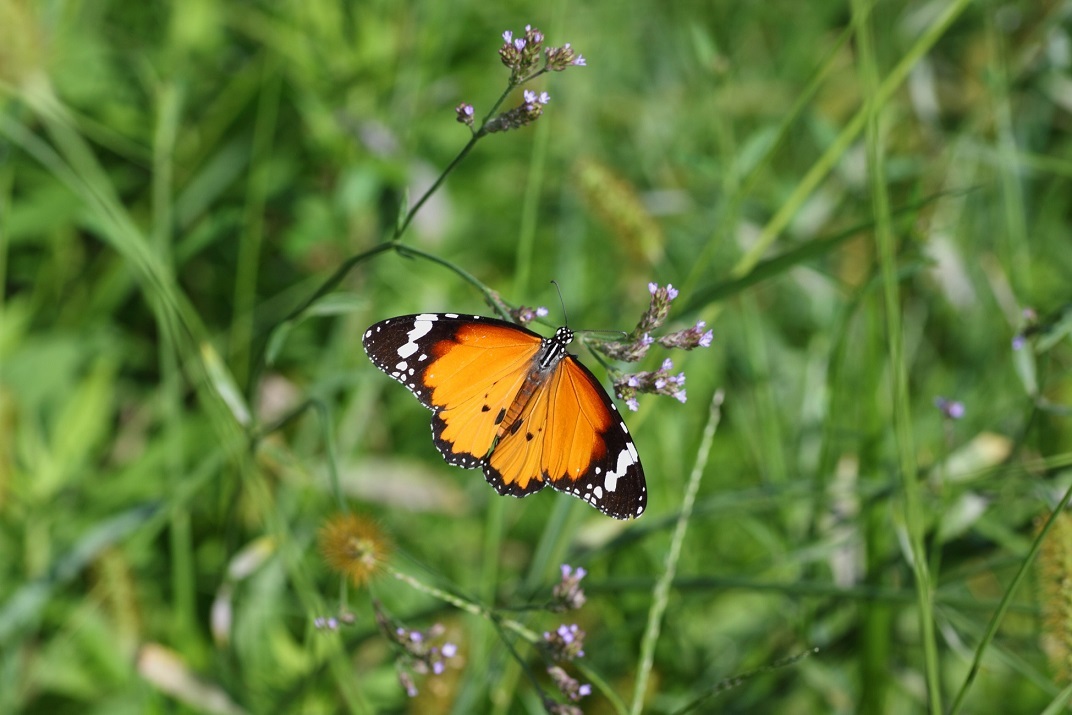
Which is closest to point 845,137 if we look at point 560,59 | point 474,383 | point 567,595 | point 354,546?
point 560,59

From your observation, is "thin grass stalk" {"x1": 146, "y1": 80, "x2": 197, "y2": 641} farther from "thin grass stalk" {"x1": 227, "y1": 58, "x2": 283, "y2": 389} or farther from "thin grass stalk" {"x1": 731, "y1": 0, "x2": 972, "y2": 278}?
"thin grass stalk" {"x1": 731, "y1": 0, "x2": 972, "y2": 278}

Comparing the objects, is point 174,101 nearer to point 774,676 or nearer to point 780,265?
point 780,265

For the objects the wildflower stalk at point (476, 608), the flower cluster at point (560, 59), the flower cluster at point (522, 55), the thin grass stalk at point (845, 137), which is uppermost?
the thin grass stalk at point (845, 137)

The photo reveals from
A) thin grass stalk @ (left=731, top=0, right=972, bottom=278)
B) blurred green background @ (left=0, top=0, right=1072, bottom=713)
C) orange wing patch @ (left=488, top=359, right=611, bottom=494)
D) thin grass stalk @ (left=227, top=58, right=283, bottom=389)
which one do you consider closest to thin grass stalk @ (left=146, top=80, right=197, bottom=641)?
blurred green background @ (left=0, top=0, right=1072, bottom=713)

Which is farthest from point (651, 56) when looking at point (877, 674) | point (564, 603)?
point (564, 603)

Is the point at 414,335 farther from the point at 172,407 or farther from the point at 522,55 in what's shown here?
the point at 172,407

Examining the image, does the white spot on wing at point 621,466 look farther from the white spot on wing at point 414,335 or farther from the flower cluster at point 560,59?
the flower cluster at point 560,59

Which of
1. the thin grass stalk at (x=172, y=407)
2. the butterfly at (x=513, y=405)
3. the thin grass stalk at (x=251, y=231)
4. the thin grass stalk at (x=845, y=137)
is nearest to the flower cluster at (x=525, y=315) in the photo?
the butterfly at (x=513, y=405)
